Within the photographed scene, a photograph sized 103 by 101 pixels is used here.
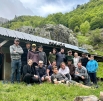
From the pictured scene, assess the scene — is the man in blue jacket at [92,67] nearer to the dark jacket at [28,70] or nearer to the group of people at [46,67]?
the group of people at [46,67]

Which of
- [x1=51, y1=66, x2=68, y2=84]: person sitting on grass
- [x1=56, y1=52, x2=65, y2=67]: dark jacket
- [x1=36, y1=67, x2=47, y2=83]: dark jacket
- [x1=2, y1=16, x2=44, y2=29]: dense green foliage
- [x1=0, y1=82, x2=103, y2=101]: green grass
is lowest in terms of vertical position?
[x1=0, y1=82, x2=103, y2=101]: green grass

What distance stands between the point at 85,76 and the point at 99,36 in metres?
43.0

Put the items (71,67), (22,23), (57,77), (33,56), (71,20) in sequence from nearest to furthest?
(57,77)
(33,56)
(71,67)
(71,20)
(22,23)

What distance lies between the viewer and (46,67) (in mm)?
10742

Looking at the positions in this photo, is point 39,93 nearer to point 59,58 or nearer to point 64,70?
point 64,70

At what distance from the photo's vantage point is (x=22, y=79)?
384 inches

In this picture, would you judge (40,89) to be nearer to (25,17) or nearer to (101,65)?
(101,65)

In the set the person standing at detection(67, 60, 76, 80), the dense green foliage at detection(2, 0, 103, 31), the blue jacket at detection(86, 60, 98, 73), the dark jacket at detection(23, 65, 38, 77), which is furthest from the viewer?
the dense green foliage at detection(2, 0, 103, 31)

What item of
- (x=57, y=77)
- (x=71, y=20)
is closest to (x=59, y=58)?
(x=57, y=77)

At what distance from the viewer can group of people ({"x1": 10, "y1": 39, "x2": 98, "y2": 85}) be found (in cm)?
955

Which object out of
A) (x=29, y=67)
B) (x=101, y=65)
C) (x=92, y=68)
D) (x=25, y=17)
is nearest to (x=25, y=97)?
(x=29, y=67)

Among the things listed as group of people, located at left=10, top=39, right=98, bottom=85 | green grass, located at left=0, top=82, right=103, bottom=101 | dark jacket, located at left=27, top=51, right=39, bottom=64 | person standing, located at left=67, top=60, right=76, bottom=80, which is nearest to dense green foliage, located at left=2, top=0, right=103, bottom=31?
group of people, located at left=10, top=39, right=98, bottom=85

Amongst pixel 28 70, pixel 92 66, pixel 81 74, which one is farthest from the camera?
pixel 92 66

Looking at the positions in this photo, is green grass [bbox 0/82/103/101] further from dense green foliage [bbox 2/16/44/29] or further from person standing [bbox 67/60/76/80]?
dense green foliage [bbox 2/16/44/29]
